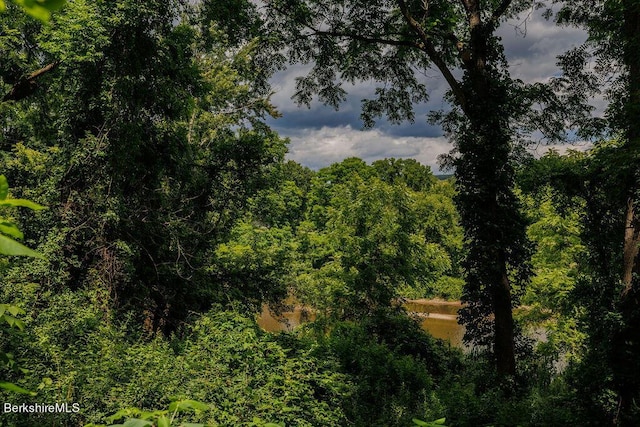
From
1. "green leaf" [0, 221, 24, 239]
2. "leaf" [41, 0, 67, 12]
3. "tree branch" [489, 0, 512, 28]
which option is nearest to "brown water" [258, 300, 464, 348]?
"tree branch" [489, 0, 512, 28]

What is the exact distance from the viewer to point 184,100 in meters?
9.97

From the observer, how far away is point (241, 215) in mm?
13781

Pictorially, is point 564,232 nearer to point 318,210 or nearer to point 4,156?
point 4,156

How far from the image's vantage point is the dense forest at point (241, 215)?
6.13 metres

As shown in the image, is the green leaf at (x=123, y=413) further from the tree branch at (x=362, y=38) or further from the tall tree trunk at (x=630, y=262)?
the tree branch at (x=362, y=38)

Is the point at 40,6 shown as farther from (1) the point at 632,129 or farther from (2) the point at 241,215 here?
(2) the point at 241,215

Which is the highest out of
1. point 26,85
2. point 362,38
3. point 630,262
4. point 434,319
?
point 362,38

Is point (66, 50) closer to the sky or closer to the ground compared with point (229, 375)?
closer to the sky

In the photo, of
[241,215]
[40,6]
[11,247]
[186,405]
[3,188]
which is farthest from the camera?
[241,215]

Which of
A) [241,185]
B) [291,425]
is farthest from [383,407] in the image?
[241,185]

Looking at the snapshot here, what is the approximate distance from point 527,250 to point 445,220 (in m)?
34.8

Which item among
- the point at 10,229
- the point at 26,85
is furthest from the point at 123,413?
the point at 26,85

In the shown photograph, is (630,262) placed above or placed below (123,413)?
above

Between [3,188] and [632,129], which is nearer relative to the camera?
[3,188]
